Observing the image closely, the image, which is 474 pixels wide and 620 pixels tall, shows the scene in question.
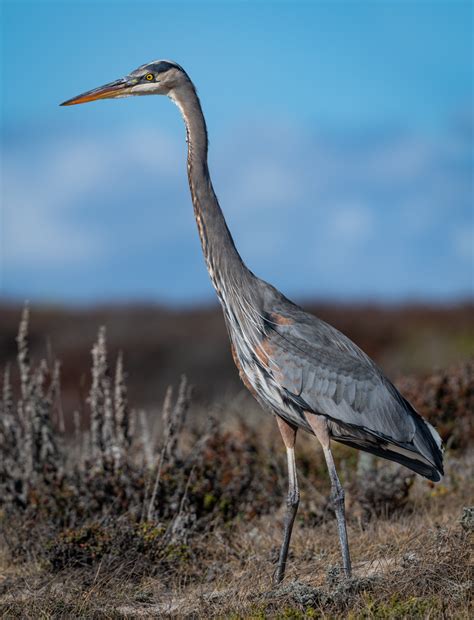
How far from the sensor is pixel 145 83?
6707mm

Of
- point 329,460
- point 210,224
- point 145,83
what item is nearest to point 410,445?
point 329,460

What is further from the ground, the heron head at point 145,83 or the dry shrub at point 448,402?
the heron head at point 145,83

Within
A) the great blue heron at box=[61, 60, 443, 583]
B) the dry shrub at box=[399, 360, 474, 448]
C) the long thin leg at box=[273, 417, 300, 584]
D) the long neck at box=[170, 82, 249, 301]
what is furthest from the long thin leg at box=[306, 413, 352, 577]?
the dry shrub at box=[399, 360, 474, 448]

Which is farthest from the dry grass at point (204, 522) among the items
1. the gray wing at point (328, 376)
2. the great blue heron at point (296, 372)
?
the gray wing at point (328, 376)

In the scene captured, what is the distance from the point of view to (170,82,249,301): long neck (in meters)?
6.32

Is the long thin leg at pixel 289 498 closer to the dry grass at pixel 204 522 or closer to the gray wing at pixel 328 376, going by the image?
the dry grass at pixel 204 522

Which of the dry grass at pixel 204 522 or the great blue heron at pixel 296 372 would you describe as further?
the great blue heron at pixel 296 372

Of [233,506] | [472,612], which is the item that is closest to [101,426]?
[233,506]

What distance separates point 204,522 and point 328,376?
2.09 metres

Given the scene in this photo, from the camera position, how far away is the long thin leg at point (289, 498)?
6078mm

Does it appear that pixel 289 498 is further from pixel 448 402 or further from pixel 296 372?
pixel 448 402

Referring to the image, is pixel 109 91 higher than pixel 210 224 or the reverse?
higher

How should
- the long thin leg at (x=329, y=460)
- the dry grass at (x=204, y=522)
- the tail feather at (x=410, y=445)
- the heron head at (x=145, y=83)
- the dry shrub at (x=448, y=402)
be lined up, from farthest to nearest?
the dry shrub at (x=448, y=402), the heron head at (x=145, y=83), the tail feather at (x=410, y=445), the long thin leg at (x=329, y=460), the dry grass at (x=204, y=522)

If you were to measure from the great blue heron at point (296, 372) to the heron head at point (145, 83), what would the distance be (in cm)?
27
